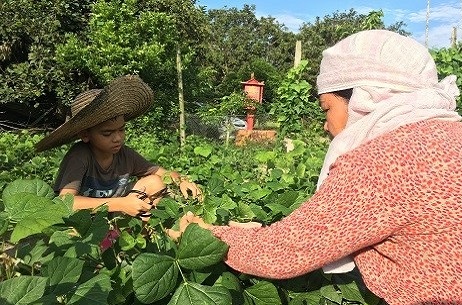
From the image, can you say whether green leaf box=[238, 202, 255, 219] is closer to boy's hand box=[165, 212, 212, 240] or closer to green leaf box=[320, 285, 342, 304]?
boy's hand box=[165, 212, 212, 240]

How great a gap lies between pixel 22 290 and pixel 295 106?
29.3ft

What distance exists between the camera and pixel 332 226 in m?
1.27

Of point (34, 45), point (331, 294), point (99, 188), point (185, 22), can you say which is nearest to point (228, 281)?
A: point (331, 294)

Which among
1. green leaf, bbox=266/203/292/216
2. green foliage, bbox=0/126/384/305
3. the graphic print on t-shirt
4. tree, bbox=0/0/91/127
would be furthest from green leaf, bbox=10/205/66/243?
tree, bbox=0/0/91/127

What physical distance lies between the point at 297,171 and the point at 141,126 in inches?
459

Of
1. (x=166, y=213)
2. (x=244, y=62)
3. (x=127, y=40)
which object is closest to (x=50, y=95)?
(x=127, y=40)

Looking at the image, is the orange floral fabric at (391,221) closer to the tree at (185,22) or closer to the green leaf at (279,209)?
the green leaf at (279,209)

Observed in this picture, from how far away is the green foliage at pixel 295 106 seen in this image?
952cm

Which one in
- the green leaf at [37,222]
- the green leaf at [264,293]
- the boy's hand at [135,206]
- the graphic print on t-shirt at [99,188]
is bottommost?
the graphic print on t-shirt at [99,188]

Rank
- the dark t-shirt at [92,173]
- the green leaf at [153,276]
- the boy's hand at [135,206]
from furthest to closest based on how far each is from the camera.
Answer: the dark t-shirt at [92,173] → the boy's hand at [135,206] → the green leaf at [153,276]

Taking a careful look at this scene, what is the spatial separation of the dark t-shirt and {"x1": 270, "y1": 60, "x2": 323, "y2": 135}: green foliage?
6319 mm

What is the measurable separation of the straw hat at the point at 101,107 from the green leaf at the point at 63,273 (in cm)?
203

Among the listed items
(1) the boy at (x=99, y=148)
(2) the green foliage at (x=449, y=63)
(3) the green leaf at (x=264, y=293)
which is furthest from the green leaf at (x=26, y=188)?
(2) the green foliage at (x=449, y=63)

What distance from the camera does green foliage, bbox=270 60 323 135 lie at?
952cm
